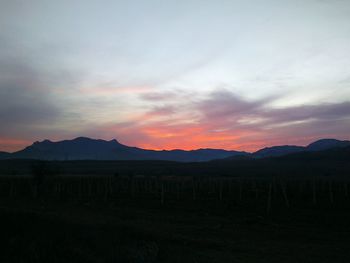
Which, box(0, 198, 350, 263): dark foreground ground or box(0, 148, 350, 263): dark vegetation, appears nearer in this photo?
box(0, 198, 350, 263): dark foreground ground

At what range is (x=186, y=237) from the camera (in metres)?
17.1

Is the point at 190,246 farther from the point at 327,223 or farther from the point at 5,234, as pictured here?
the point at 327,223

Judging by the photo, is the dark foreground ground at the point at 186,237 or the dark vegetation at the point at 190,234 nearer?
the dark foreground ground at the point at 186,237

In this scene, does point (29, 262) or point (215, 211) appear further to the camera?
point (215, 211)

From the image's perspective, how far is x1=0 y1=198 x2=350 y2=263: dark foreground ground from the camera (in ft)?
33.5

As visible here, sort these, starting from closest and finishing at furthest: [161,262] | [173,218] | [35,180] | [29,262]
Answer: [29,262] < [161,262] < [173,218] < [35,180]

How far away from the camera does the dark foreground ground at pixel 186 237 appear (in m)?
10.2

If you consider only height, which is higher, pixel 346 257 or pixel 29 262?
pixel 29 262

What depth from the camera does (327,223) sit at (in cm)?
2269

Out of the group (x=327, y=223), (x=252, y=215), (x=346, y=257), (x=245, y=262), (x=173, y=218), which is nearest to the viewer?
(x=245, y=262)

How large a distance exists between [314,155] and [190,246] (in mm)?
149386

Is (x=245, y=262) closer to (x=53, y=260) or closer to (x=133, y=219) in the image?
(x=53, y=260)

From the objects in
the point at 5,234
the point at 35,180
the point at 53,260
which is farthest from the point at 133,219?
the point at 35,180

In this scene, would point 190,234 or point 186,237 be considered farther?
point 190,234
